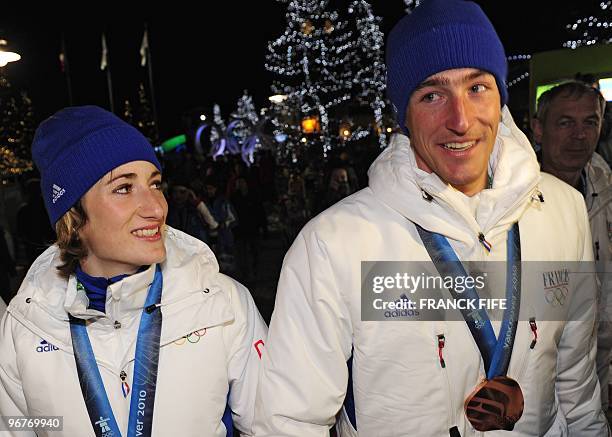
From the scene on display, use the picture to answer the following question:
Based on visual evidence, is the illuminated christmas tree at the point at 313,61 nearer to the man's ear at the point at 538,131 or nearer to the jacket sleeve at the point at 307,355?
the man's ear at the point at 538,131

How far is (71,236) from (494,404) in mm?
1854

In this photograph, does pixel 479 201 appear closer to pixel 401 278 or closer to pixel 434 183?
pixel 434 183

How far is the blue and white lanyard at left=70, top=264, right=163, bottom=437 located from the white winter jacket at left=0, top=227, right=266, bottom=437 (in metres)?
0.03

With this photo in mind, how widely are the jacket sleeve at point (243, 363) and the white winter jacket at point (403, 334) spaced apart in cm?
31

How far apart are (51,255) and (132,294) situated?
56 cm

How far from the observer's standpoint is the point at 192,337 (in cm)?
231

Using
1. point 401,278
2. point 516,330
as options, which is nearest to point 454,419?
point 516,330

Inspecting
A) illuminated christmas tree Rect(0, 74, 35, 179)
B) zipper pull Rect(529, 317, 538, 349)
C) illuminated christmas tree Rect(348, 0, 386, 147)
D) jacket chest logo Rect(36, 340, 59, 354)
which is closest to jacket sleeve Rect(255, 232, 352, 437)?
zipper pull Rect(529, 317, 538, 349)

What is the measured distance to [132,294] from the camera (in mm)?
2312

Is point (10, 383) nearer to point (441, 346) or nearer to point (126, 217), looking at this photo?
point (126, 217)

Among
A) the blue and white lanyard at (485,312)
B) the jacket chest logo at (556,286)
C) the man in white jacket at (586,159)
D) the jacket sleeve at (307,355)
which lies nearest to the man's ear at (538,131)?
the man in white jacket at (586,159)

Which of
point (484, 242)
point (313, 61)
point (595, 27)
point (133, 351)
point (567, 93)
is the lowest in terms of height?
point (133, 351)

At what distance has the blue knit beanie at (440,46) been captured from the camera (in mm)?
2043

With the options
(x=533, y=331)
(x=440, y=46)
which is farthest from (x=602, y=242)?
(x=440, y=46)
